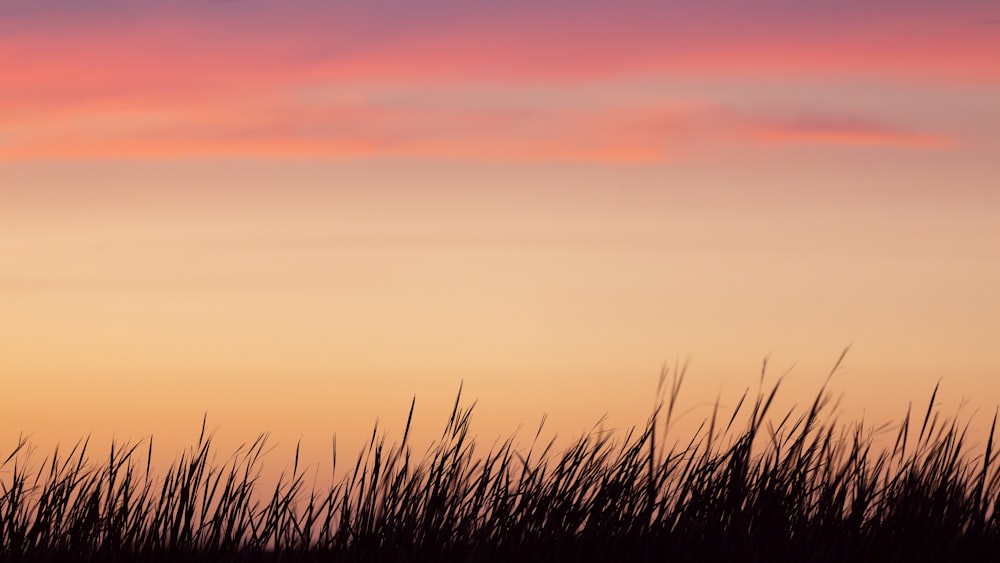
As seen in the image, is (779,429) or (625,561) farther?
(779,429)

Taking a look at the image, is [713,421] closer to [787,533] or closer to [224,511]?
[787,533]

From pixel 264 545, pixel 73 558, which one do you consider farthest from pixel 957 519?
pixel 73 558

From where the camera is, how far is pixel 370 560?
5625mm

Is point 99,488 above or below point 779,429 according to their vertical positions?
below

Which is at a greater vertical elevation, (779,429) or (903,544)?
(779,429)

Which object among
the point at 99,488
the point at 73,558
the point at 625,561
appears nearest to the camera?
the point at 625,561

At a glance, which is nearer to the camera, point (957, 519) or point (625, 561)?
point (625, 561)

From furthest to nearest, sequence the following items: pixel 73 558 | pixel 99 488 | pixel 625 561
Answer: pixel 99 488
pixel 73 558
pixel 625 561

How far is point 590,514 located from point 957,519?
1.88 meters

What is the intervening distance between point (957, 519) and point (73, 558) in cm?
444

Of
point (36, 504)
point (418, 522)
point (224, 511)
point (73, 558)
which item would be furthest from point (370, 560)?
point (36, 504)

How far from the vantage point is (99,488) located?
6.42 meters

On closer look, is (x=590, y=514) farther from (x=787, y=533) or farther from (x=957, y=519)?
(x=957, y=519)

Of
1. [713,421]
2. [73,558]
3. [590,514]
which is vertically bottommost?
[73,558]
